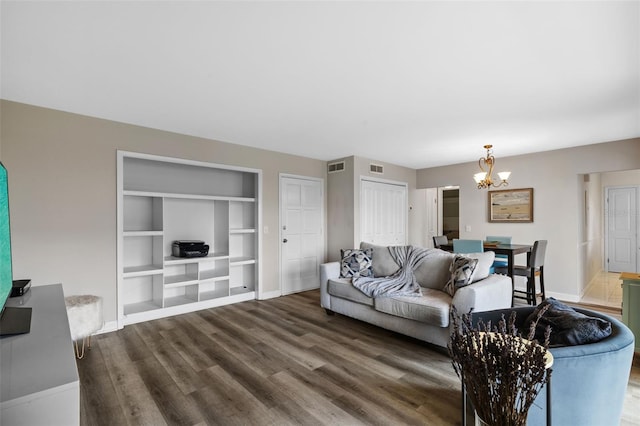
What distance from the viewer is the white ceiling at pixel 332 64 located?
1689 mm

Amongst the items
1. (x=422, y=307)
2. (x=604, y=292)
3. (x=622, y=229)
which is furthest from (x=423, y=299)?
(x=622, y=229)

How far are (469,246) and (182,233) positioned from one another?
4146mm

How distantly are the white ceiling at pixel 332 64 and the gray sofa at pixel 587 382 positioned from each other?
5.88 feet

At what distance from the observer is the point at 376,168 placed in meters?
5.67

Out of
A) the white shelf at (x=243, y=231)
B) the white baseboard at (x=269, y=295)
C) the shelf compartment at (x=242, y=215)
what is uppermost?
the shelf compartment at (x=242, y=215)

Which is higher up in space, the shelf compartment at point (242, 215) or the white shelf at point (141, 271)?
the shelf compartment at point (242, 215)

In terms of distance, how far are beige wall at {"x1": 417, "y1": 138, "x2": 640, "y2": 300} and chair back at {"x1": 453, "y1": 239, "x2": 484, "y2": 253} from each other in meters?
1.58

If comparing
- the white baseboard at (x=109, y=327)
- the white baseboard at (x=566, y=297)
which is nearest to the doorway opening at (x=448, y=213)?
the white baseboard at (x=566, y=297)

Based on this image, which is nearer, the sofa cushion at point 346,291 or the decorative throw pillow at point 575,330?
the decorative throw pillow at point 575,330

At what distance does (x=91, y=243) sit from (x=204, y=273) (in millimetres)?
1534

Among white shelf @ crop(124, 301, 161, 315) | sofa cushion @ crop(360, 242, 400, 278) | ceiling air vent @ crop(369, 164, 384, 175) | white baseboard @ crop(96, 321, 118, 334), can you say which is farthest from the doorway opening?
white baseboard @ crop(96, 321, 118, 334)

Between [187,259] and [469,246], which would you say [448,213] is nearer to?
[469,246]

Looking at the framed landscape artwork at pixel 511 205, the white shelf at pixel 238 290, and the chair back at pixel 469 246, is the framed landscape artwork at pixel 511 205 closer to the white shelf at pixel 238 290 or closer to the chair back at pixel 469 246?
the chair back at pixel 469 246

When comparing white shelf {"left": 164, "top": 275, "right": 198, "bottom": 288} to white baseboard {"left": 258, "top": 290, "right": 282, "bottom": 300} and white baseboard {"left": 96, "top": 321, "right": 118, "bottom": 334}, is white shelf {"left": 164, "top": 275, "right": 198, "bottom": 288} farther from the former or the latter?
white baseboard {"left": 258, "top": 290, "right": 282, "bottom": 300}
